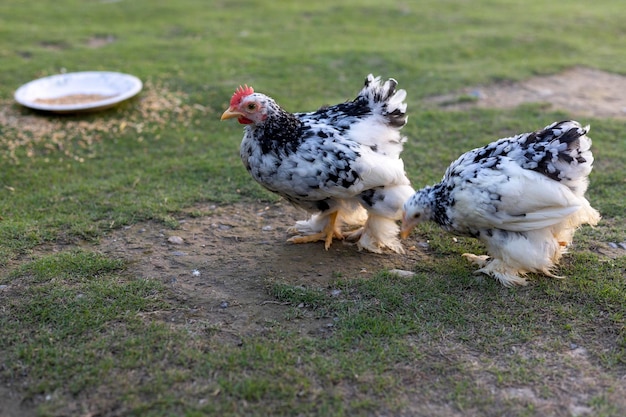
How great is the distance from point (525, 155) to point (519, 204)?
0.39 metres

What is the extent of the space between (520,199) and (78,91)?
598cm

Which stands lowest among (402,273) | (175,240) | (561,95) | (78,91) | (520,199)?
(175,240)

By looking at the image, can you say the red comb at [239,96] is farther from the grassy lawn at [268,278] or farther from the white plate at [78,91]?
the white plate at [78,91]

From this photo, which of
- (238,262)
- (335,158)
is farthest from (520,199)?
(238,262)

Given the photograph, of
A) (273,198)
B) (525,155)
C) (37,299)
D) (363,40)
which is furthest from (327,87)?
(37,299)

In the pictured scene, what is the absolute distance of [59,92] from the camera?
7.67m

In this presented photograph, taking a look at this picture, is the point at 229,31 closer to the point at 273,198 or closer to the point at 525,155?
the point at 273,198

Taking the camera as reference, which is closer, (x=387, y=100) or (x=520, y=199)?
(x=520, y=199)

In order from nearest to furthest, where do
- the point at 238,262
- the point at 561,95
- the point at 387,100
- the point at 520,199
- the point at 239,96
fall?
1. the point at 520,199
2. the point at 239,96
3. the point at 238,262
4. the point at 387,100
5. the point at 561,95

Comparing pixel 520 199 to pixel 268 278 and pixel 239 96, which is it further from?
pixel 239 96

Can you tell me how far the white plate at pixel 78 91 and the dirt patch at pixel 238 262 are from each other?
2676 millimetres

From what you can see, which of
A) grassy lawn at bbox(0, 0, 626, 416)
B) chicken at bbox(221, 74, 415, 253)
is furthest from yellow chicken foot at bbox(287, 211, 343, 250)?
grassy lawn at bbox(0, 0, 626, 416)

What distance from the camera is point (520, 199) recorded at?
4.00m

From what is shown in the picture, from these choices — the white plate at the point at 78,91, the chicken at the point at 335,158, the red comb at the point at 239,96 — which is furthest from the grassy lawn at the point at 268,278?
the red comb at the point at 239,96
